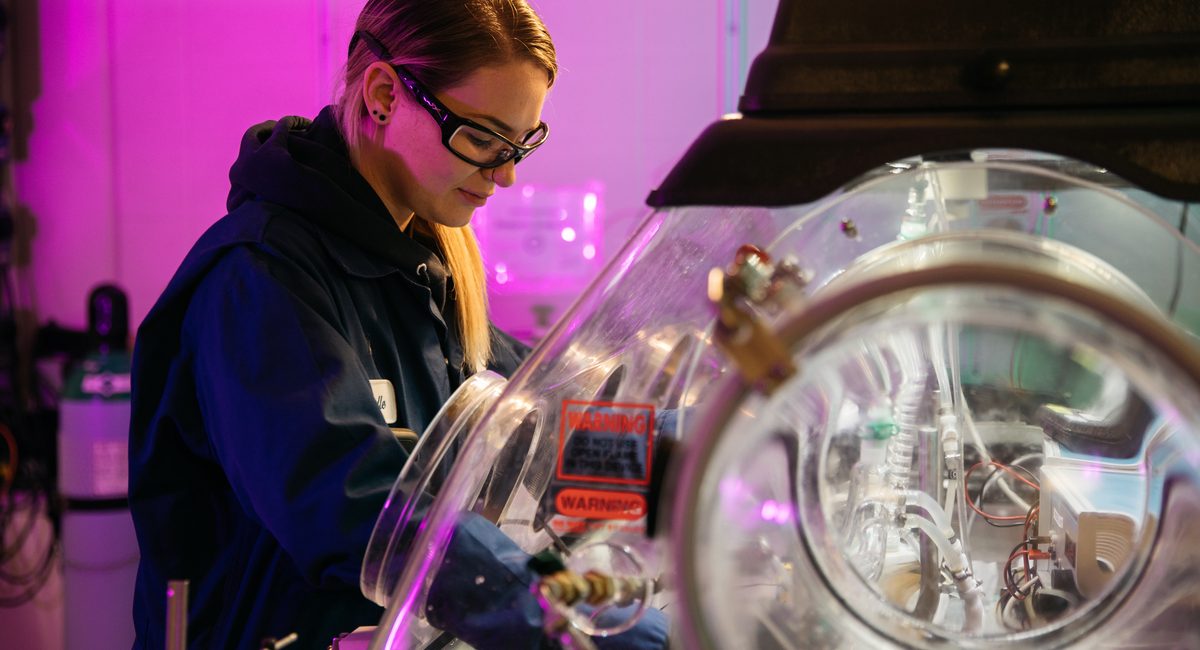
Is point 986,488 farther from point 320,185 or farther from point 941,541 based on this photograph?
point 320,185

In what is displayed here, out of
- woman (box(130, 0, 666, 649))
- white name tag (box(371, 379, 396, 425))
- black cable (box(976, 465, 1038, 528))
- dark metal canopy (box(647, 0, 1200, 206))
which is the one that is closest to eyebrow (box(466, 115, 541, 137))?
woman (box(130, 0, 666, 649))

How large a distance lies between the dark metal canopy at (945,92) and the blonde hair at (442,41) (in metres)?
0.61

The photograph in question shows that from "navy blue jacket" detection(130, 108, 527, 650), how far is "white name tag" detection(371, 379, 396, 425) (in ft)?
0.09

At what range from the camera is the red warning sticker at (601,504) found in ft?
2.34

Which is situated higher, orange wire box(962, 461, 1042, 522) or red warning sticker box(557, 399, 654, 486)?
red warning sticker box(557, 399, 654, 486)

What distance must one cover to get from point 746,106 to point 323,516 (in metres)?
0.53

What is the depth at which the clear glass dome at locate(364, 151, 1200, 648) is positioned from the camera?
2.24ft

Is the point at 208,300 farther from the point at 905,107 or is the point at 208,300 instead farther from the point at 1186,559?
the point at 1186,559

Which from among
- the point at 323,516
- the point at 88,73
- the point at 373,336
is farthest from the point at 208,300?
the point at 88,73

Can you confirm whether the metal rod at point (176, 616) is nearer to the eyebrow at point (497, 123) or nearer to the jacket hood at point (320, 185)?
the jacket hood at point (320, 185)

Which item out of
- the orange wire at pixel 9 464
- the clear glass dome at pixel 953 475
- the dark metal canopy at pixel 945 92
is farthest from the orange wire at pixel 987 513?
the orange wire at pixel 9 464

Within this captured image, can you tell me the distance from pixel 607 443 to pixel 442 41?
2.35 ft

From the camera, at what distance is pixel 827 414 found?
78cm

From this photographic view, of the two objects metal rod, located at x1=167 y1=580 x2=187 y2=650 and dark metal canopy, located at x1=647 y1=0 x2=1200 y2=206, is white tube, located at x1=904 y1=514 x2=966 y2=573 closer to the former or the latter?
dark metal canopy, located at x1=647 y1=0 x2=1200 y2=206
